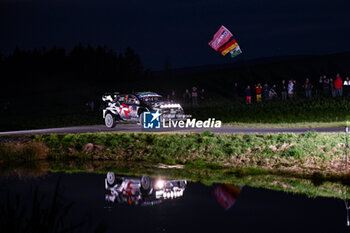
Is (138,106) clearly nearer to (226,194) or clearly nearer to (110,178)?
(110,178)

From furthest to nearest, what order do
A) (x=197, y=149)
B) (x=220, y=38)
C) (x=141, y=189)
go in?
1. (x=220, y=38)
2. (x=197, y=149)
3. (x=141, y=189)

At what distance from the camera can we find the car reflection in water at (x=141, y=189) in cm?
1498

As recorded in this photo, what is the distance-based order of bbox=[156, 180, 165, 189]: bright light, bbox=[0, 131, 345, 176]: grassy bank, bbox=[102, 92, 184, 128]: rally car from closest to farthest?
bbox=[156, 180, 165, 189]: bright light → bbox=[0, 131, 345, 176]: grassy bank → bbox=[102, 92, 184, 128]: rally car

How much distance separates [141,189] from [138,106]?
11164 mm

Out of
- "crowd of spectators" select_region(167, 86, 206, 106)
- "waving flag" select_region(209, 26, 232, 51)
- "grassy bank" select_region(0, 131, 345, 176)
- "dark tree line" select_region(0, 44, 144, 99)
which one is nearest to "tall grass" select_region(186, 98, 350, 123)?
"waving flag" select_region(209, 26, 232, 51)

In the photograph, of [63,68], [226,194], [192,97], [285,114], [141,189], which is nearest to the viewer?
[226,194]

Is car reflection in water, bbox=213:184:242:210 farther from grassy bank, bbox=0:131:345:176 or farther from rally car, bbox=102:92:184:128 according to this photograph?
rally car, bbox=102:92:184:128

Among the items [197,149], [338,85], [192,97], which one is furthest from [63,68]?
[197,149]

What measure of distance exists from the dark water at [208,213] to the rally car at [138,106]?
445 inches

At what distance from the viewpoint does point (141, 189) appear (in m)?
16.7

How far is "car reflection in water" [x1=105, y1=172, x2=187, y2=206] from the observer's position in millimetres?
14977

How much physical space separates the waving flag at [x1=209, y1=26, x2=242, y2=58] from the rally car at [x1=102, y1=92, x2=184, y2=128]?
11006mm

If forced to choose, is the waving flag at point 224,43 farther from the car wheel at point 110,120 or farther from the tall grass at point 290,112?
the car wheel at point 110,120

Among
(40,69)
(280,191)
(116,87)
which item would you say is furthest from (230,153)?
(40,69)
